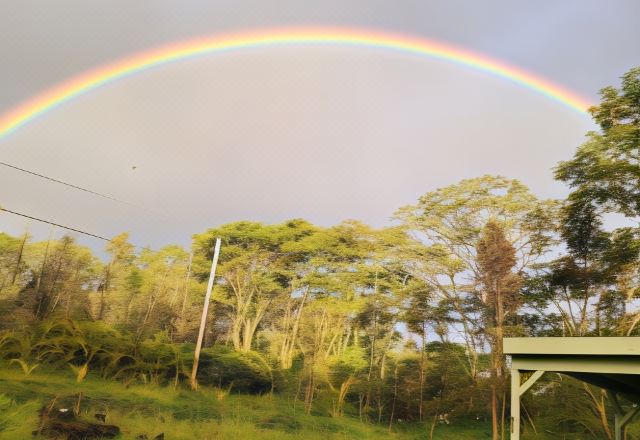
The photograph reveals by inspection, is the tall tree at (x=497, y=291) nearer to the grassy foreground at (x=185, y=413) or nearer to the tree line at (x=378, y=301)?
the tree line at (x=378, y=301)

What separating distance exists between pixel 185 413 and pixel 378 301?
7951 mm

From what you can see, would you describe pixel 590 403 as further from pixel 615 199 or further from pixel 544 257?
pixel 615 199

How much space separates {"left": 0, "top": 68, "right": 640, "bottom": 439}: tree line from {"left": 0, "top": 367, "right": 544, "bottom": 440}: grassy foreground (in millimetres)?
444

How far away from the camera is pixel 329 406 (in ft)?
51.4

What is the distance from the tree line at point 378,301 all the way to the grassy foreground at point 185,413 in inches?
17.5

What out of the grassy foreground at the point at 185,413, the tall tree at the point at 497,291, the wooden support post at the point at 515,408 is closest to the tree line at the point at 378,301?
the tall tree at the point at 497,291

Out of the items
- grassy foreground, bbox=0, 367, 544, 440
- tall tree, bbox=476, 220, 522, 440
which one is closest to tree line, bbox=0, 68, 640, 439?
tall tree, bbox=476, 220, 522, 440

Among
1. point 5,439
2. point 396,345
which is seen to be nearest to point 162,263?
point 5,439

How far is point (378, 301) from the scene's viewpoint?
17.9m

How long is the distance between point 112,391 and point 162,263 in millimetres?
6061

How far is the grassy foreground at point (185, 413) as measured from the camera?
13.3 metres

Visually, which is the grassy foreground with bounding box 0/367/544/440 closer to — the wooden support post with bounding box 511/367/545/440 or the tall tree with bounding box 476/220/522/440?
the tall tree with bounding box 476/220/522/440

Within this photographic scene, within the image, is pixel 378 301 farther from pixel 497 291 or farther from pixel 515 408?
pixel 515 408

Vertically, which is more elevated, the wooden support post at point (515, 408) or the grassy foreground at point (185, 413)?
the wooden support post at point (515, 408)
